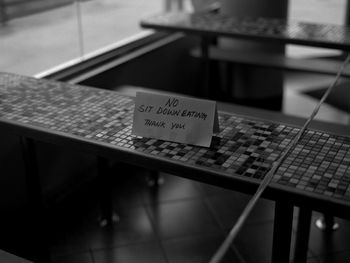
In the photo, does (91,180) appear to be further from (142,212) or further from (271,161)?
(271,161)

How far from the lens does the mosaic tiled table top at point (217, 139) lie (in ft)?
5.48

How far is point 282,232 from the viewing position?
1667 millimetres

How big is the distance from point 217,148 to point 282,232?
371 mm

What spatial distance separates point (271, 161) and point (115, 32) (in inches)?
96.1

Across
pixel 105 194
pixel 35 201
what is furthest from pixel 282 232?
pixel 105 194

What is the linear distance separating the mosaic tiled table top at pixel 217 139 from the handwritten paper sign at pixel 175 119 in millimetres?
30

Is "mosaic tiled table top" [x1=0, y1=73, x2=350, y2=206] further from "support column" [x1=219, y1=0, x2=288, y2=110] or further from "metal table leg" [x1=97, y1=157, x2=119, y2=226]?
"support column" [x1=219, y1=0, x2=288, y2=110]

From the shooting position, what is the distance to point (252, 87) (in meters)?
4.54

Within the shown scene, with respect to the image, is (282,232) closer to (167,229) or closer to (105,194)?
(167,229)

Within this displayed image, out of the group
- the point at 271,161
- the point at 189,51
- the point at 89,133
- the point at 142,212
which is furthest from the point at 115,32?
the point at 271,161

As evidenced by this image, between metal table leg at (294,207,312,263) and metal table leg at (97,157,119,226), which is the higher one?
metal table leg at (294,207,312,263)

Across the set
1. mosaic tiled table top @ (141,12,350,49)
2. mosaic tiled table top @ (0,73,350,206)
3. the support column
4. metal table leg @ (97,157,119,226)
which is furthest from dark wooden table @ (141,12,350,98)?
mosaic tiled table top @ (0,73,350,206)

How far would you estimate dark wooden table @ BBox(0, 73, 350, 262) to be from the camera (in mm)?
Result: 1609

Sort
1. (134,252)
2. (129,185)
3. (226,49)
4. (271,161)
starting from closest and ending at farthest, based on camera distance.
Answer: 1. (271,161)
2. (134,252)
3. (129,185)
4. (226,49)
